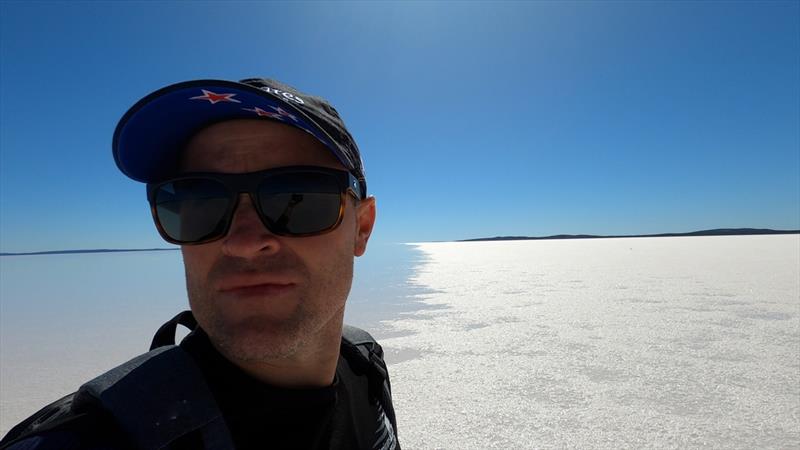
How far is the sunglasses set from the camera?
1116 millimetres

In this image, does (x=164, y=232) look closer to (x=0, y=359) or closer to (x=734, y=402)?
(x=734, y=402)

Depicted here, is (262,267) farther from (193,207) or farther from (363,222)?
(363,222)

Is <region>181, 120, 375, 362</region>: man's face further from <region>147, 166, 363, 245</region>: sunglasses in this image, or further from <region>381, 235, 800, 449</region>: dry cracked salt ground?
<region>381, 235, 800, 449</region>: dry cracked salt ground

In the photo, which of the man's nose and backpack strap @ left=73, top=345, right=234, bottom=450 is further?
the man's nose

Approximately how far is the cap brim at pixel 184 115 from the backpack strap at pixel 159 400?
586 mm

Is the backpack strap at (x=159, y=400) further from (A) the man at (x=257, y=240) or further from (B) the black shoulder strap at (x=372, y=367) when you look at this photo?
(B) the black shoulder strap at (x=372, y=367)

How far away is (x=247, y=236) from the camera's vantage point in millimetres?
1102

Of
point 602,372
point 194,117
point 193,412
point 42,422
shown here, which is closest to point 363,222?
point 194,117

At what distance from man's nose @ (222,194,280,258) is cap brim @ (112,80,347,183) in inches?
9.7

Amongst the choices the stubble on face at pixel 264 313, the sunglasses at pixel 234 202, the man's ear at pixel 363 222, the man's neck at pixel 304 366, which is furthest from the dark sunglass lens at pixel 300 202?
the man's neck at pixel 304 366

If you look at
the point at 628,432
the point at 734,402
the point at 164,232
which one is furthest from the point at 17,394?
the point at 734,402

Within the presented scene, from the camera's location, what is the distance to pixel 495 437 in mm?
2646

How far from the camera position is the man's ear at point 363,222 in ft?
4.76

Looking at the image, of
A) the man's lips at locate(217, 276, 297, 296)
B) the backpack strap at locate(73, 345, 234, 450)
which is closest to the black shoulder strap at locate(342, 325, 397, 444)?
the man's lips at locate(217, 276, 297, 296)
